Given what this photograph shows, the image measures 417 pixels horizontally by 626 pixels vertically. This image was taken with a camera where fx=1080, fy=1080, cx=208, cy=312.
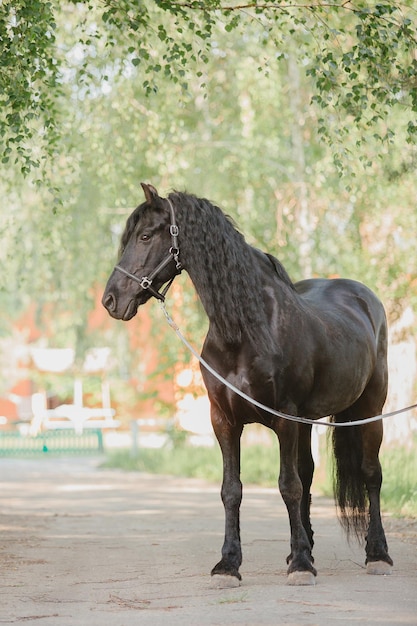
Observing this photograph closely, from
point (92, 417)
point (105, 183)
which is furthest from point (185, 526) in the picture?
point (92, 417)

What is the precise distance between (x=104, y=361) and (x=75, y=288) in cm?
756

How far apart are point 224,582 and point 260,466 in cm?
951

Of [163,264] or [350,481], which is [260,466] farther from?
[163,264]

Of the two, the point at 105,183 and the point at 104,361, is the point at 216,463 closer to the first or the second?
the point at 105,183

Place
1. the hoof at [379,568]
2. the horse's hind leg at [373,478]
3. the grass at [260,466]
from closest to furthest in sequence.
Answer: the hoof at [379,568] → the horse's hind leg at [373,478] → the grass at [260,466]

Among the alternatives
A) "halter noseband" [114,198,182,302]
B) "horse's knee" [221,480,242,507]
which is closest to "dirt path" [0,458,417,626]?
"horse's knee" [221,480,242,507]

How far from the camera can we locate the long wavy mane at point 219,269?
5.97 m

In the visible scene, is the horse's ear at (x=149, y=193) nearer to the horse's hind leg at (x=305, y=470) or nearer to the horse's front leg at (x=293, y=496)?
the horse's front leg at (x=293, y=496)

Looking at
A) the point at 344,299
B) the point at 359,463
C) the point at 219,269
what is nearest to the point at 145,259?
the point at 219,269

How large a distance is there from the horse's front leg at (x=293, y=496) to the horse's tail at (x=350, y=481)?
3.63 feet

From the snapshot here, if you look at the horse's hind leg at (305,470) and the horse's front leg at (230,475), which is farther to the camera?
the horse's hind leg at (305,470)

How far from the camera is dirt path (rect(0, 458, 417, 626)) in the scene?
16.9 feet

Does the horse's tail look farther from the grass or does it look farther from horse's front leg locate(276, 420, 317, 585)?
horse's front leg locate(276, 420, 317, 585)

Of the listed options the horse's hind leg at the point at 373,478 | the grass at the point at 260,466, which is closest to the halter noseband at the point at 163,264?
the horse's hind leg at the point at 373,478
